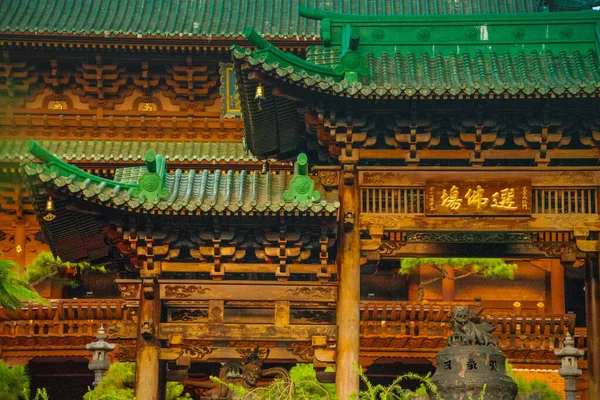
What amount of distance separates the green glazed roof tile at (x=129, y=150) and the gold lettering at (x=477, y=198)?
10.6 metres

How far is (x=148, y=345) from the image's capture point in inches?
952

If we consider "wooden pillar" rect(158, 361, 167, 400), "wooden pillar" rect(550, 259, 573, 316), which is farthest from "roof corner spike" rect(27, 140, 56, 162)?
"wooden pillar" rect(550, 259, 573, 316)

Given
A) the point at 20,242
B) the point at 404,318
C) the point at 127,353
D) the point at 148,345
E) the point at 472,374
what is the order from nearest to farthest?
1. the point at 472,374
2. the point at 148,345
3. the point at 127,353
4. the point at 404,318
5. the point at 20,242

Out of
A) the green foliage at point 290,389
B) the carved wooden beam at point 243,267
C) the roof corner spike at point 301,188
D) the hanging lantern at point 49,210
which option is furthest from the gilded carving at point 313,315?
the hanging lantern at point 49,210

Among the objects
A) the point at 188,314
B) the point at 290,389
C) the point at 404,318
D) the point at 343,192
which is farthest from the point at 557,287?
the point at 290,389

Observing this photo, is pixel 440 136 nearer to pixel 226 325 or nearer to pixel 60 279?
pixel 226 325

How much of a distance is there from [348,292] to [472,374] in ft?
10.3

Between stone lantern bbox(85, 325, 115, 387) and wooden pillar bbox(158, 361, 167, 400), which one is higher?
stone lantern bbox(85, 325, 115, 387)

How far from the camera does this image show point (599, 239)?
79.8 ft

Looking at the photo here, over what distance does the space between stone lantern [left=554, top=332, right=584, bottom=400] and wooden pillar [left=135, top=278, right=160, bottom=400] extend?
8419mm

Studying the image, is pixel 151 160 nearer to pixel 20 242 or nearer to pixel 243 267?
pixel 243 267

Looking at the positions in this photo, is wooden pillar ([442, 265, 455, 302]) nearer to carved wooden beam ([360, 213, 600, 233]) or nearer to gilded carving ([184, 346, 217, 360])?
carved wooden beam ([360, 213, 600, 233])

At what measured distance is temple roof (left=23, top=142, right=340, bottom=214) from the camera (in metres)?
23.5

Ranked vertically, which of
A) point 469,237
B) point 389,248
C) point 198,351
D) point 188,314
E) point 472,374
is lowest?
point 472,374
